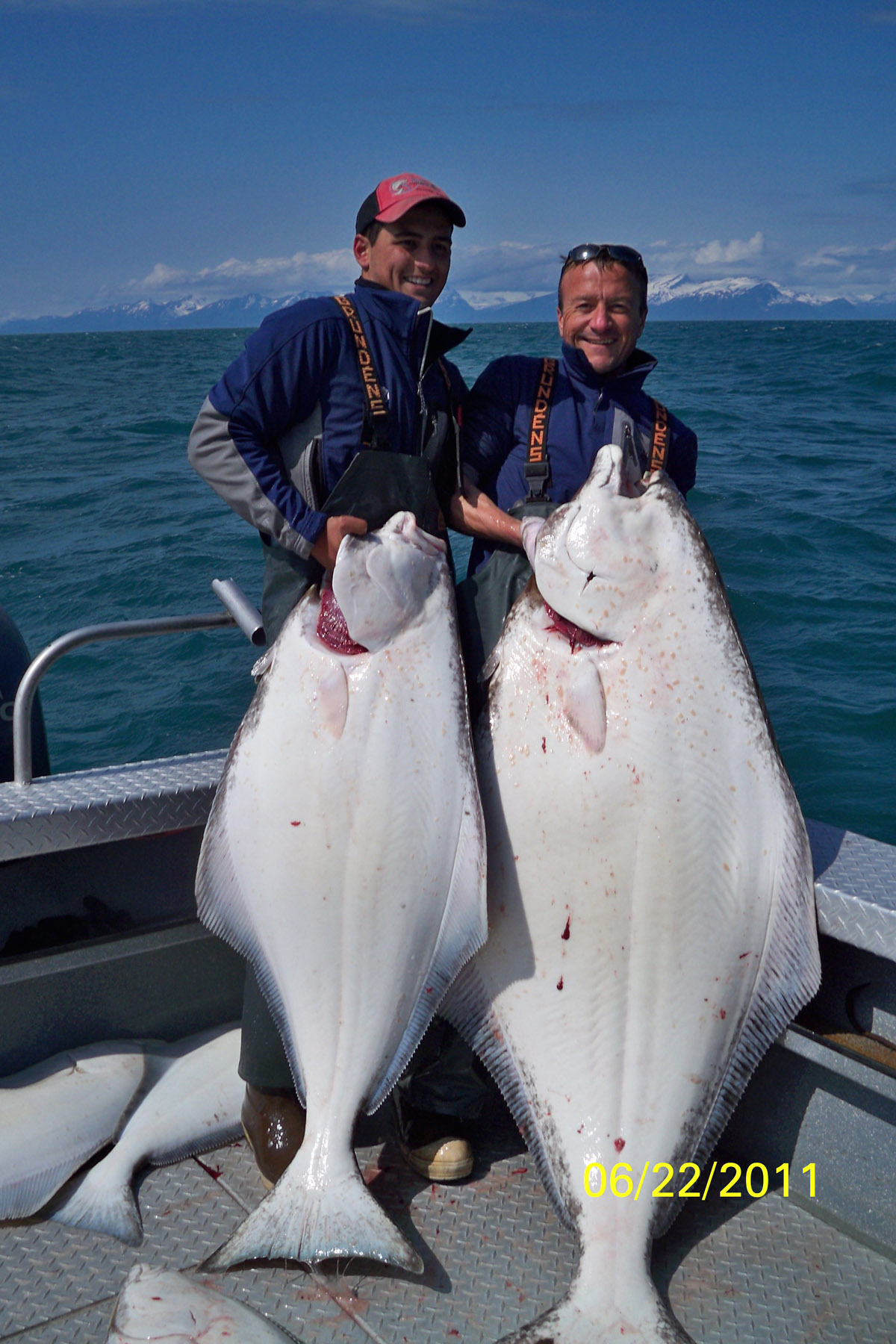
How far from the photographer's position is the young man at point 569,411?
249 cm

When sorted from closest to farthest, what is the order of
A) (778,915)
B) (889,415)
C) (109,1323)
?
(109,1323), (778,915), (889,415)

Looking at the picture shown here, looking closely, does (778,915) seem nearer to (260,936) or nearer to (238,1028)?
(260,936)

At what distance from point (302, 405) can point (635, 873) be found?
120cm

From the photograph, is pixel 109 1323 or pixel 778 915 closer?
pixel 109 1323

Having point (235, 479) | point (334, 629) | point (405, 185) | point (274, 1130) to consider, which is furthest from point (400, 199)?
point (274, 1130)

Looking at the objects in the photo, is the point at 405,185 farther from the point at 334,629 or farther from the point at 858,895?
the point at 858,895

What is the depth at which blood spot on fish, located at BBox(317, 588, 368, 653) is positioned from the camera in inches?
79.4

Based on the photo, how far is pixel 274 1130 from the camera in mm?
2197

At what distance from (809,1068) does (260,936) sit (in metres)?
1.16

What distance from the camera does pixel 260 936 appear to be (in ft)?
6.68

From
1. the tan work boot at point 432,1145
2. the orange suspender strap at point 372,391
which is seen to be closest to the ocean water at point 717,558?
the tan work boot at point 432,1145

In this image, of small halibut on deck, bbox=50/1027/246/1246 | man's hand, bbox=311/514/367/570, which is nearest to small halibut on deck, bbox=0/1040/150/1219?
small halibut on deck, bbox=50/1027/246/1246

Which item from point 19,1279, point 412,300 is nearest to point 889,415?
point 412,300

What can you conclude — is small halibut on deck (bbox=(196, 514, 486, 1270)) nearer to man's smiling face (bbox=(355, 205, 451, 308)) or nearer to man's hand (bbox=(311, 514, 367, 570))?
man's hand (bbox=(311, 514, 367, 570))
